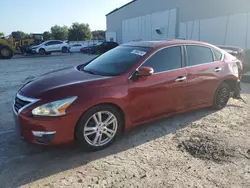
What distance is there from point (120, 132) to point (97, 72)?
1.03 meters

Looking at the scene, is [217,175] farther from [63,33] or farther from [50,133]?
[63,33]

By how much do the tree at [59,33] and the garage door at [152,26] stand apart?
1042 inches

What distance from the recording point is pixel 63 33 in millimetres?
55969

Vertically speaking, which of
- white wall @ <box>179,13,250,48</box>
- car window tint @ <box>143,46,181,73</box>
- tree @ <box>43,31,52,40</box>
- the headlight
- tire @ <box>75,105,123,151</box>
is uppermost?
tree @ <box>43,31,52,40</box>

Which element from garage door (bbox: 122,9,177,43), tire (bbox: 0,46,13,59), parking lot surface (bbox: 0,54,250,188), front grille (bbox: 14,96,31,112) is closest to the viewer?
parking lot surface (bbox: 0,54,250,188)

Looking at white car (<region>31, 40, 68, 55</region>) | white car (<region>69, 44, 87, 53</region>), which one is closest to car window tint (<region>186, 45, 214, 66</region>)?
white car (<region>31, 40, 68, 55</region>)

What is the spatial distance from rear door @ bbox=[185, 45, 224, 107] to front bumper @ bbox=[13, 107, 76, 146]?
2250 millimetres

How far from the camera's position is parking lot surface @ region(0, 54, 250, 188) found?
113 inches

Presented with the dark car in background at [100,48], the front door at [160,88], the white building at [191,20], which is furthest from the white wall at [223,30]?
the front door at [160,88]

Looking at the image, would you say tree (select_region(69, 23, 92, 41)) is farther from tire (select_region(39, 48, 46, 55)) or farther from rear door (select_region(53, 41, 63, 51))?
tire (select_region(39, 48, 46, 55))

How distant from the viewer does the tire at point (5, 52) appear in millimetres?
21048

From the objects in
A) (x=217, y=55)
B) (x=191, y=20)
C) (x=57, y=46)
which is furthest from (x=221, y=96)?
(x=57, y=46)

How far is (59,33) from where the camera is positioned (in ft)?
181

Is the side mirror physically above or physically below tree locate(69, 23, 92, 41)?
below
